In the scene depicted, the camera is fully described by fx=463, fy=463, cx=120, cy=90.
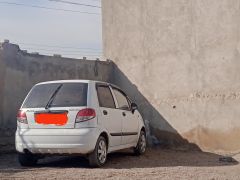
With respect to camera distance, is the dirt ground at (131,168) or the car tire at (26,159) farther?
the car tire at (26,159)

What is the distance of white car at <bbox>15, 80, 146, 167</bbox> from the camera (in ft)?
26.8

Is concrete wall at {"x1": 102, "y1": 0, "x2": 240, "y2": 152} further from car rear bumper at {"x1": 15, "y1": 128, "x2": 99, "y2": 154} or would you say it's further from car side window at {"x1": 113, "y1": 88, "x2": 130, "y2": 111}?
car rear bumper at {"x1": 15, "y1": 128, "x2": 99, "y2": 154}

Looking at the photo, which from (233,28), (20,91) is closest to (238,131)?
(233,28)

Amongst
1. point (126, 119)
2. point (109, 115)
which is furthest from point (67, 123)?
point (126, 119)

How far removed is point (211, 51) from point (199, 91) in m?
1.14

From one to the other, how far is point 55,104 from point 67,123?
0.47m

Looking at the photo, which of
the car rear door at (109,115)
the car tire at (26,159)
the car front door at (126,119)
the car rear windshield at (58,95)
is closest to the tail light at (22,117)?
the car rear windshield at (58,95)

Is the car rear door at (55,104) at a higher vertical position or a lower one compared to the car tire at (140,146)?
higher

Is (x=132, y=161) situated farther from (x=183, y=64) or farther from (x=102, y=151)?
(x=183, y=64)

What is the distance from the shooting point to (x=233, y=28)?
11.9 m

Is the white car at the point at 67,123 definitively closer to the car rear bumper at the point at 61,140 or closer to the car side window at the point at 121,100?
the car rear bumper at the point at 61,140

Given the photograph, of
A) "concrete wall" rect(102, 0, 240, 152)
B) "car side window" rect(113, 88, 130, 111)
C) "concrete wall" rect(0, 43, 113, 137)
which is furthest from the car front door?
"concrete wall" rect(0, 43, 113, 137)

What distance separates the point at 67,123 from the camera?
8211 millimetres

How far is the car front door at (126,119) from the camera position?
9.70m
